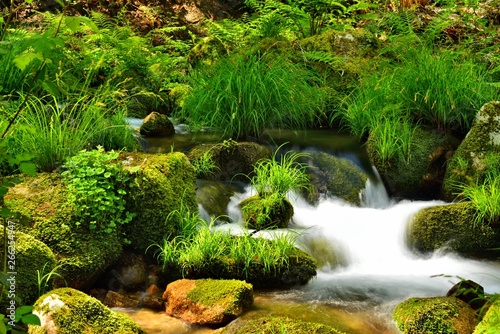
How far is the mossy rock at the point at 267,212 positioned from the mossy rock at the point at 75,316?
1993mm

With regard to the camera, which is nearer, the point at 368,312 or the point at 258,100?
the point at 368,312

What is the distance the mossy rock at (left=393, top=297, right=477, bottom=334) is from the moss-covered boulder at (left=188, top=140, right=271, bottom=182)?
9.41 ft

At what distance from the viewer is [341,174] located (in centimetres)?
654

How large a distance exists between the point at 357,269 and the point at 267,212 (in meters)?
0.99

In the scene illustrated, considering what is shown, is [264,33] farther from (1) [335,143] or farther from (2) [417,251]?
(2) [417,251]

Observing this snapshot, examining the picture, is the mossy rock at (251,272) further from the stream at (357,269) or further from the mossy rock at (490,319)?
the mossy rock at (490,319)

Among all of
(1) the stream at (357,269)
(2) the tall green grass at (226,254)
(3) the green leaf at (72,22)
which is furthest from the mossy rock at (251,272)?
(3) the green leaf at (72,22)

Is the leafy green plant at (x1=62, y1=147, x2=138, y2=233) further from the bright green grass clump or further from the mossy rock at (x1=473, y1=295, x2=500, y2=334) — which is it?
the bright green grass clump

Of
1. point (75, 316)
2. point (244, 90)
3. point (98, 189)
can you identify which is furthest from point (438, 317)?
point (244, 90)

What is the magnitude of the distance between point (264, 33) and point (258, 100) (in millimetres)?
4093

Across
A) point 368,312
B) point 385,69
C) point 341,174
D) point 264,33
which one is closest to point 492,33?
point 385,69

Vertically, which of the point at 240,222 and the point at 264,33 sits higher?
the point at 264,33

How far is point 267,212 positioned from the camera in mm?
5352

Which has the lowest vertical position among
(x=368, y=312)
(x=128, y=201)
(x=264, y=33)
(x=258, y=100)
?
(x=368, y=312)
